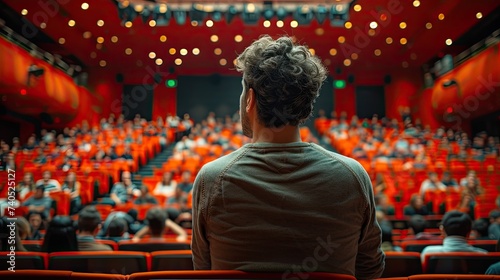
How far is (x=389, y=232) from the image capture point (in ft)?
10.2

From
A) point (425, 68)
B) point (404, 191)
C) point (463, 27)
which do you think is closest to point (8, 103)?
point (404, 191)

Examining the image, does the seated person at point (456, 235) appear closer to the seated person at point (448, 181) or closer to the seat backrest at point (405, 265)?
the seat backrest at point (405, 265)

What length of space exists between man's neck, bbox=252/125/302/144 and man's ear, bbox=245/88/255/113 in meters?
0.05

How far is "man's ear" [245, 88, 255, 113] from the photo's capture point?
3.27 feet

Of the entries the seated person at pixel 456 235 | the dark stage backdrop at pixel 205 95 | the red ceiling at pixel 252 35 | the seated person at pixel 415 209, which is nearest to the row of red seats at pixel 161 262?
the seated person at pixel 456 235

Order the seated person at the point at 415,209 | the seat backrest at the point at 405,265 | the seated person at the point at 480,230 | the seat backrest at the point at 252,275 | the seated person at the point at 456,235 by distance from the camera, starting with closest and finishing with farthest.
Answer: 1. the seat backrest at the point at 252,275
2. the seat backrest at the point at 405,265
3. the seated person at the point at 456,235
4. the seated person at the point at 480,230
5. the seated person at the point at 415,209

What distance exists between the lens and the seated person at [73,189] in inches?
241

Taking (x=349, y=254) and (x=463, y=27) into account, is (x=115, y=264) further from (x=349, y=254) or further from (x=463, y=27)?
(x=463, y=27)

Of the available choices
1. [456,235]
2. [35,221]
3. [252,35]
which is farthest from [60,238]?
[252,35]

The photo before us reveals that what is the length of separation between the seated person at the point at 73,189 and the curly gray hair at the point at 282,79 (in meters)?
5.69

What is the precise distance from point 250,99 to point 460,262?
6.31ft

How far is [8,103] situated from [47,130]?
2660 millimetres

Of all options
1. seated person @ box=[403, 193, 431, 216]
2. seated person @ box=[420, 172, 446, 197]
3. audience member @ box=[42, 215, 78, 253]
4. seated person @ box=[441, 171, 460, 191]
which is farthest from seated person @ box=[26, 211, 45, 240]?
seated person @ box=[441, 171, 460, 191]

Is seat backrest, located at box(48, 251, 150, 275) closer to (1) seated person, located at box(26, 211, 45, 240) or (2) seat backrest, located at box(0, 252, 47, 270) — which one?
(2) seat backrest, located at box(0, 252, 47, 270)
